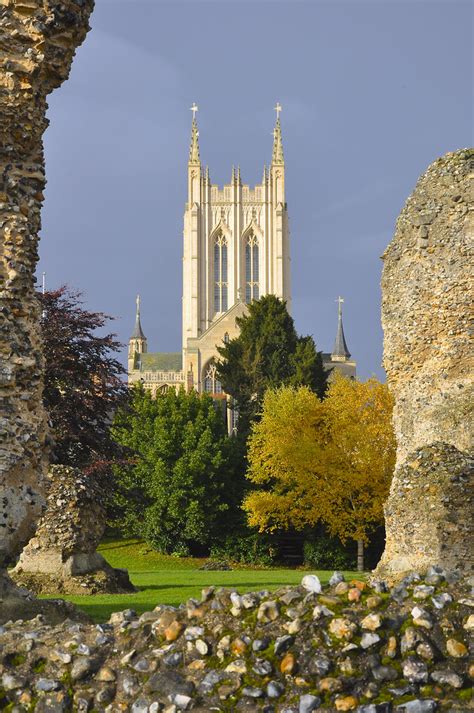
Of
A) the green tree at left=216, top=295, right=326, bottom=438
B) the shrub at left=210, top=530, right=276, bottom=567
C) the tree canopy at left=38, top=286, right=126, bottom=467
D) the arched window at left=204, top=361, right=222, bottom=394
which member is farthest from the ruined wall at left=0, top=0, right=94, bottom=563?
the arched window at left=204, top=361, right=222, bottom=394

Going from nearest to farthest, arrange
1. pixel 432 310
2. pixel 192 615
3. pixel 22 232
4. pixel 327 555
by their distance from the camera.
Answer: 1. pixel 192 615
2. pixel 22 232
3. pixel 432 310
4. pixel 327 555

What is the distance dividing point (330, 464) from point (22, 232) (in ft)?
96.7

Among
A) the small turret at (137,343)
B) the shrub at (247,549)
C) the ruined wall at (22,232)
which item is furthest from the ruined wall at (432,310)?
the small turret at (137,343)

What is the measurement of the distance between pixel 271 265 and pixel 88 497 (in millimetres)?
106203

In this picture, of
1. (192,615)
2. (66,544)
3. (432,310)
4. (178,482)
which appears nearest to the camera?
(192,615)

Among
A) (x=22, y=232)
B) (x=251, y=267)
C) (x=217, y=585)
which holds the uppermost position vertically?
(x=251, y=267)

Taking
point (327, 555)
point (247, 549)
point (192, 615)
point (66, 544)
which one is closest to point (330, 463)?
point (327, 555)

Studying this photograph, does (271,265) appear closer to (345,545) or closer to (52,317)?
(345,545)

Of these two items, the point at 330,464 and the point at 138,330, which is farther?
the point at 138,330

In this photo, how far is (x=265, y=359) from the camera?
194 feet

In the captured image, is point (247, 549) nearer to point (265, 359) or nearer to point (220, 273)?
point (265, 359)

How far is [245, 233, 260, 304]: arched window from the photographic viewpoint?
122 m

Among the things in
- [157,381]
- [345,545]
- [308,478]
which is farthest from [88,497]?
[157,381]

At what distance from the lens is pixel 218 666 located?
4414mm
